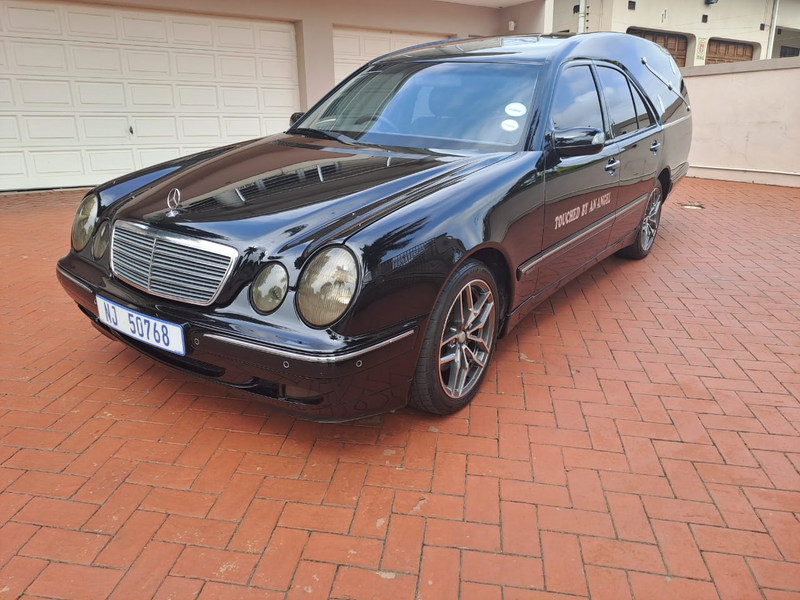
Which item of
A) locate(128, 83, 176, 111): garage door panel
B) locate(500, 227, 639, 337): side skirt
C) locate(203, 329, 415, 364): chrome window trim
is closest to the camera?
locate(203, 329, 415, 364): chrome window trim

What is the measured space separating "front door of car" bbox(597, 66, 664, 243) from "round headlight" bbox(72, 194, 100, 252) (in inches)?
124

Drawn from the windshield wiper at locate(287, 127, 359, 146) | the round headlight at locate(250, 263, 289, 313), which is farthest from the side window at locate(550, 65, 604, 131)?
the round headlight at locate(250, 263, 289, 313)

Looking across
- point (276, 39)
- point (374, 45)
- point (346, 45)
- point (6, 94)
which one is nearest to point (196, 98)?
point (276, 39)

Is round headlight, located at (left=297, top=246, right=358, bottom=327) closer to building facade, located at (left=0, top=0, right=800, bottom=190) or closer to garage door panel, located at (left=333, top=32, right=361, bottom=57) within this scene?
building facade, located at (left=0, top=0, right=800, bottom=190)

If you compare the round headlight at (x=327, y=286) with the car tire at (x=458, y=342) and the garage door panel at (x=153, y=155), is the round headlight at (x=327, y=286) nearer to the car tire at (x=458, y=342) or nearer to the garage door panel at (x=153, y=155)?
the car tire at (x=458, y=342)

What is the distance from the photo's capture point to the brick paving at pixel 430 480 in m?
1.90

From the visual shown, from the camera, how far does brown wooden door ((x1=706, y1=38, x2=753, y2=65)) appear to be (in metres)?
17.8

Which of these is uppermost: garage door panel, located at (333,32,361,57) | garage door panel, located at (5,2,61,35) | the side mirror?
garage door panel, located at (5,2,61,35)

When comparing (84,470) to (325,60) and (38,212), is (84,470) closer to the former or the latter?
(38,212)

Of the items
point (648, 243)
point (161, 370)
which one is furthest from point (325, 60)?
point (161, 370)

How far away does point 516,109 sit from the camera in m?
3.16

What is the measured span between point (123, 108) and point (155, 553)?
26.3 feet

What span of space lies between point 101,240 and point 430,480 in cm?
184

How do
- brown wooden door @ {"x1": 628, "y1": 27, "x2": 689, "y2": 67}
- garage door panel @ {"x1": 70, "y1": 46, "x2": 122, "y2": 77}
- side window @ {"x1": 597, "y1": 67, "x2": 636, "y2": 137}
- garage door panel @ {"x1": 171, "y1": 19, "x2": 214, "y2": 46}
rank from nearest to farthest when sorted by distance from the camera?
side window @ {"x1": 597, "y1": 67, "x2": 636, "y2": 137} → garage door panel @ {"x1": 70, "y1": 46, "x2": 122, "y2": 77} → garage door panel @ {"x1": 171, "y1": 19, "x2": 214, "y2": 46} → brown wooden door @ {"x1": 628, "y1": 27, "x2": 689, "y2": 67}
